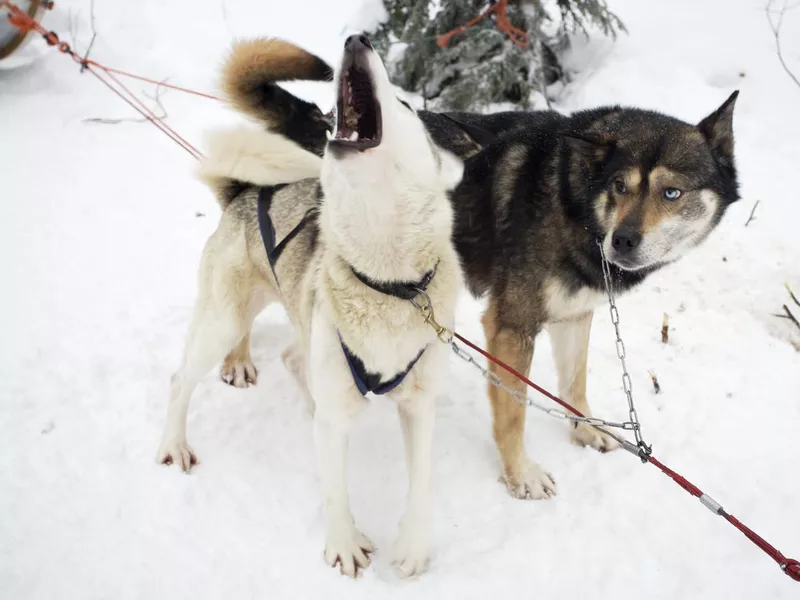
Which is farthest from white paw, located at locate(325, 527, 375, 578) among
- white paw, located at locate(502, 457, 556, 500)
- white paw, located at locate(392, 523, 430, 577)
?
white paw, located at locate(502, 457, 556, 500)

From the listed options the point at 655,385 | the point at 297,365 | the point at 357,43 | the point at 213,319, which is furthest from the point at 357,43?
the point at 655,385

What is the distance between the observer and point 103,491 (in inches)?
107

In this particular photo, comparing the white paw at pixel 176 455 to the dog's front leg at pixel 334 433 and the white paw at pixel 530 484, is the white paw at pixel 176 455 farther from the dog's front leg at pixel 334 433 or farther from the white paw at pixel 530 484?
the white paw at pixel 530 484

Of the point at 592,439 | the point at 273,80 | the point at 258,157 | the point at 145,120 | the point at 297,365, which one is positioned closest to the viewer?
the point at 273,80

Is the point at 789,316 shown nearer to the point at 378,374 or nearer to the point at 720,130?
the point at 720,130

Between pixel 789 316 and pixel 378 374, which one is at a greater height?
pixel 378 374

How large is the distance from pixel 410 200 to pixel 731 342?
2.89m

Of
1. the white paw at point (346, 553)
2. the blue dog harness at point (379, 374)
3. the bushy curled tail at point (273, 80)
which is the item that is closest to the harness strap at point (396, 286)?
the blue dog harness at point (379, 374)

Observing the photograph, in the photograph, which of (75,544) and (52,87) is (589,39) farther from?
(75,544)

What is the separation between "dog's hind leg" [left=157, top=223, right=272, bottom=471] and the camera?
2715mm

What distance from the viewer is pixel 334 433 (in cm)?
220

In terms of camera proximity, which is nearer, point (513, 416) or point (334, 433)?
point (334, 433)

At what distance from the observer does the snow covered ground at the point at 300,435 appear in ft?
8.02

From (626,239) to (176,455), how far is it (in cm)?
233
